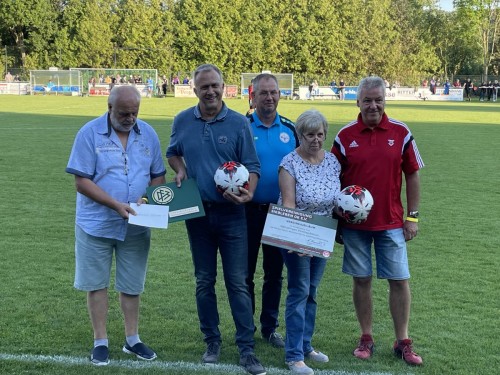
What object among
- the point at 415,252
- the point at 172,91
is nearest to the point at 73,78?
the point at 172,91

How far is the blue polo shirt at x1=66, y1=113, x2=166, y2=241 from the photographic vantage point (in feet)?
14.4

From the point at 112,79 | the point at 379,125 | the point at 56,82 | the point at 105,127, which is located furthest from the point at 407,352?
the point at 56,82

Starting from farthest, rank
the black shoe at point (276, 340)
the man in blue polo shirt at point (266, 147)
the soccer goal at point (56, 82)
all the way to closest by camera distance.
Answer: the soccer goal at point (56, 82), the black shoe at point (276, 340), the man in blue polo shirt at point (266, 147)

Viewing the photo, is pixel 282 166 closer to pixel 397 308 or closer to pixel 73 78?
pixel 397 308

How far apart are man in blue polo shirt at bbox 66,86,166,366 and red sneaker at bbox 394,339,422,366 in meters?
1.72

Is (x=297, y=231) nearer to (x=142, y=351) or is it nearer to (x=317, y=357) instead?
(x=317, y=357)

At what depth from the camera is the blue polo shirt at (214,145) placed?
4426 millimetres

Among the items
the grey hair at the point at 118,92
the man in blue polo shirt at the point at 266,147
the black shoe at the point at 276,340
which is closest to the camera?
the grey hair at the point at 118,92

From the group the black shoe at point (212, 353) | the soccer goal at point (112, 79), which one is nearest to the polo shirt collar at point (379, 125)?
the black shoe at point (212, 353)

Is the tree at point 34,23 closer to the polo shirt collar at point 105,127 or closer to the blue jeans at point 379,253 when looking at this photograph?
the polo shirt collar at point 105,127

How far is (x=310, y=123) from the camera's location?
14.1 ft

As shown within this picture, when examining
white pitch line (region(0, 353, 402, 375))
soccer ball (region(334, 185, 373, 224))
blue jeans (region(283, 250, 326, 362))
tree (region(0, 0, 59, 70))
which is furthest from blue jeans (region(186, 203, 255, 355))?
tree (region(0, 0, 59, 70))

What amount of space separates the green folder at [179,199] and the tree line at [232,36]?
189 feet

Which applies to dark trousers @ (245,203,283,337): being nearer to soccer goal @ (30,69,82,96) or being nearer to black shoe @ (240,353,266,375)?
black shoe @ (240,353,266,375)
